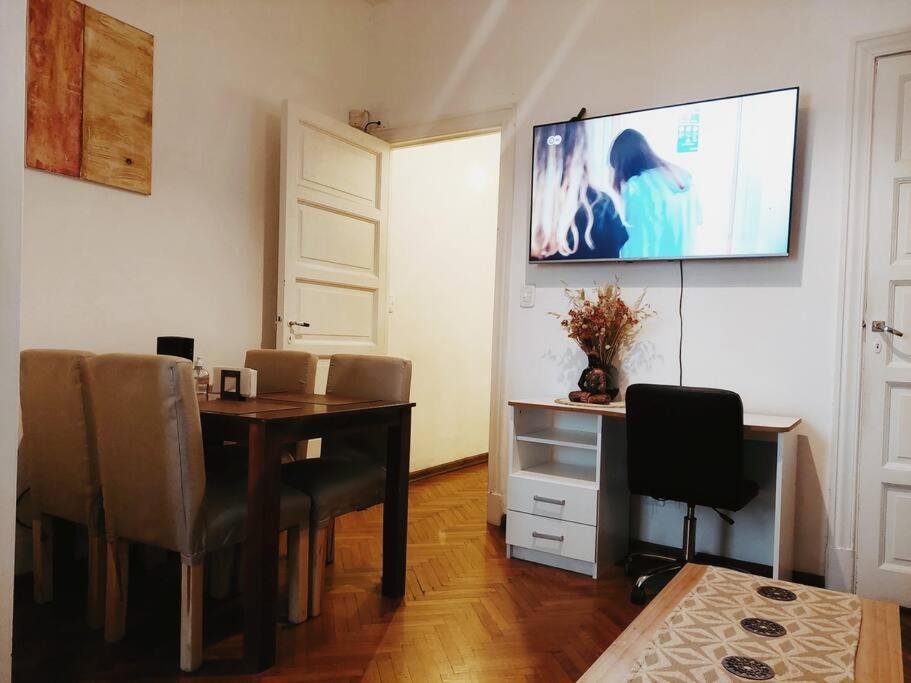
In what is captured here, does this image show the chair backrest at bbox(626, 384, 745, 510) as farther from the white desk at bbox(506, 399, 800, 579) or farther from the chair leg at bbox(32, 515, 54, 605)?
the chair leg at bbox(32, 515, 54, 605)

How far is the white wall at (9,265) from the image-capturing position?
1.18 m

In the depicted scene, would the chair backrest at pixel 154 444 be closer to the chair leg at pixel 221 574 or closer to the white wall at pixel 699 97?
the chair leg at pixel 221 574

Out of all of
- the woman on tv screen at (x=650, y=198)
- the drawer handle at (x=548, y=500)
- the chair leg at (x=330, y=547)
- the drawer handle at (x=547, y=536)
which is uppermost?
the woman on tv screen at (x=650, y=198)

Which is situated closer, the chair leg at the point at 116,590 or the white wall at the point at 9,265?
the white wall at the point at 9,265

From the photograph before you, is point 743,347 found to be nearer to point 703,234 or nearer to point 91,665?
point 703,234

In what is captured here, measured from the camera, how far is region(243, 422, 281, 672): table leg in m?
1.92

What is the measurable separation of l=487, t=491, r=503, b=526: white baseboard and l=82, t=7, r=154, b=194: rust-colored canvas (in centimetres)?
235

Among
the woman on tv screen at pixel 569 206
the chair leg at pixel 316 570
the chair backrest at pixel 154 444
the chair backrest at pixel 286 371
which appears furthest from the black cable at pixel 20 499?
the woman on tv screen at pixel 569 206

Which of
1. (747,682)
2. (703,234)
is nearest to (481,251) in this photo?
(703,234)

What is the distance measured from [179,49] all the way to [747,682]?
3.33 m

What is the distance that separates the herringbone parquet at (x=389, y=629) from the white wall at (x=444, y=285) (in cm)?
186

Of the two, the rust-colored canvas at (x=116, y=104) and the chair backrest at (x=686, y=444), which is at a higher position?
the rust-colored canvas at (x=116, y=104)

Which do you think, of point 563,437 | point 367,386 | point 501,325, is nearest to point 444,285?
point 501,325

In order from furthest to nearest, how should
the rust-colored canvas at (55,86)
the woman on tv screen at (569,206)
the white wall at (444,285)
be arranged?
the white wall at (444,285) → the woman on tv screen at (569,206) → the rust-colored canvas at (55,86)
